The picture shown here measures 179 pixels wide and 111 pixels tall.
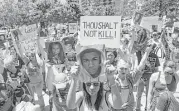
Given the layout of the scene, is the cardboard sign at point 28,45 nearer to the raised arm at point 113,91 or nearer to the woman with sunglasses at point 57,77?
the woman with sunglasses at point 57,77

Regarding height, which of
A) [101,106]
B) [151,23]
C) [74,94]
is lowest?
[101,106]

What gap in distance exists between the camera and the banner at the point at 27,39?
204 inches

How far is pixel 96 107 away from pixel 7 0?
36706 millimetres

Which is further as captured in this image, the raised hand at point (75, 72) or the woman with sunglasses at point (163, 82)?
the woman with sunglasses at point (163, 82)

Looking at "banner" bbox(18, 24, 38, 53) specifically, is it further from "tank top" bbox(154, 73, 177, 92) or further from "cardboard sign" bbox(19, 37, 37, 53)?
"tank top" bbox(154, 73, 177, 92)

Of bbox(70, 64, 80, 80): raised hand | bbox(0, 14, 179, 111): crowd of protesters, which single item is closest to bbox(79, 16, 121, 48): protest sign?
bbox(0, 14, 179, 111): crowd of protesters

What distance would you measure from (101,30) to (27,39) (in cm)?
272

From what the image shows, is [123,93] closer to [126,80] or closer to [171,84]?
[126,80]

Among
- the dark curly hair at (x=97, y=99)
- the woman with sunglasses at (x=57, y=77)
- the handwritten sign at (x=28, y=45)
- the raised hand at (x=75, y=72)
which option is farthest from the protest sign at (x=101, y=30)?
the handwritten sign at (x=28, y=45)

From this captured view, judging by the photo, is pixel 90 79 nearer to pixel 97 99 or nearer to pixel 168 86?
pixel 97 99

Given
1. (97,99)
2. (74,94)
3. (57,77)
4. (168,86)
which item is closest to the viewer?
(74,94)

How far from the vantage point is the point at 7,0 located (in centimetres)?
3591

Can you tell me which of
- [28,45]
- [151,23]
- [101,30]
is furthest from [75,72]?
[151,23]

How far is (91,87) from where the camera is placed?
109 inches
